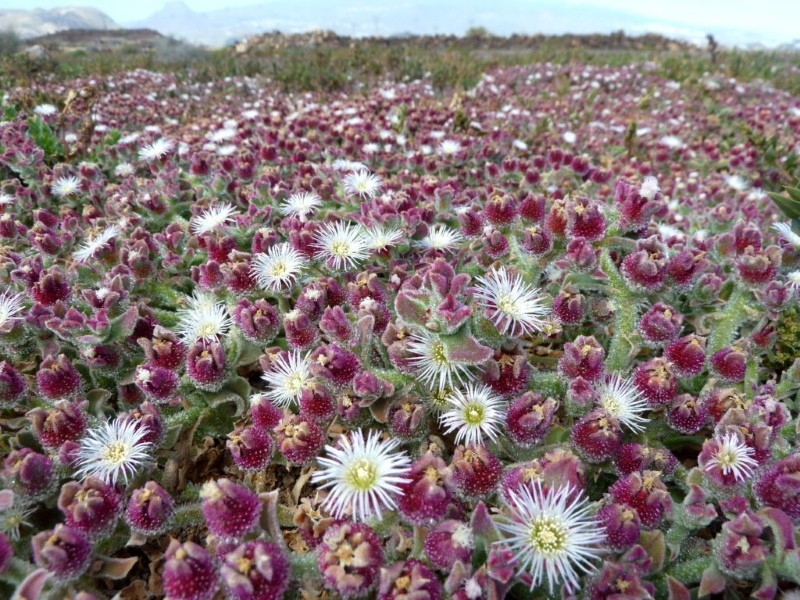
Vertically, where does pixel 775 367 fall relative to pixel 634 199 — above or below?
below

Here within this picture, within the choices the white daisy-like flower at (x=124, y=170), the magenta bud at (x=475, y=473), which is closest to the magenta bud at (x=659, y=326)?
the magenta bud at (x=475, y=473)

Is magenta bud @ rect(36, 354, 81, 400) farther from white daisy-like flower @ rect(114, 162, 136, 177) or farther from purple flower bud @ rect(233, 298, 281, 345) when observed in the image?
white daisy-like flower @ rect(114, 162, 136, 177)

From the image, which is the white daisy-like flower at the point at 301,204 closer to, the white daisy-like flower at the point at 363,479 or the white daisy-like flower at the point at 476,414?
the white daisy-like flower at the point at 476,414

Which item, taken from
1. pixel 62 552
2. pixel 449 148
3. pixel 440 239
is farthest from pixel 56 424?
pixel 449 148

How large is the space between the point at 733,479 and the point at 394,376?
937 millimetres

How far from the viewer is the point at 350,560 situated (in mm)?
1140

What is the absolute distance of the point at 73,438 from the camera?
60.2 inches

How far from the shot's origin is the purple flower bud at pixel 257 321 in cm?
171

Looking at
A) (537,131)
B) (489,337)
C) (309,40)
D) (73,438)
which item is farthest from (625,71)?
(309,40)

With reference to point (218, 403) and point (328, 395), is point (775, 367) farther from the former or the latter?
point (218, 403)

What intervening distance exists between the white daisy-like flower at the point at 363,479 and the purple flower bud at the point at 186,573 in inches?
11.2

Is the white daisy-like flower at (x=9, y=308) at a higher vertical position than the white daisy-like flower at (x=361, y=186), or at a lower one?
lower

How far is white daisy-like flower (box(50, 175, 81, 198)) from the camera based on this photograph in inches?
117

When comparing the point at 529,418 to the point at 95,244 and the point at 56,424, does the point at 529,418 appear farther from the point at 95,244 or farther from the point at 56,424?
the point at 95,244
